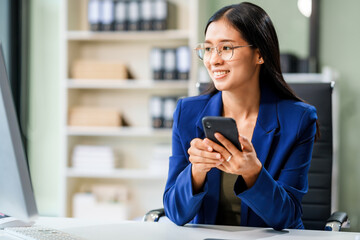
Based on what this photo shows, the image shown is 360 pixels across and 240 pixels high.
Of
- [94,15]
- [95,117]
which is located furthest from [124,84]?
[94,15]

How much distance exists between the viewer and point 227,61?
143 cm

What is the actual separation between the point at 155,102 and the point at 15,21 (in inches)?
62.3

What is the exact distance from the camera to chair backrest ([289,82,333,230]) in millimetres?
1793

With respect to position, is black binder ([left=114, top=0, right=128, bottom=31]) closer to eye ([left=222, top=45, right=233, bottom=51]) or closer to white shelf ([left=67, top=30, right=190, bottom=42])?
white shelf ([left=67, top=30, right=190, bottom=42])

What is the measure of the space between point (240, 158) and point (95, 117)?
277 cm

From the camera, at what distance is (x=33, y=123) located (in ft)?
14.4

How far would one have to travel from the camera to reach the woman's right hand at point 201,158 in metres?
1.19

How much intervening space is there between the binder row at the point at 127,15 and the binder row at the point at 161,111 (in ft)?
1.85

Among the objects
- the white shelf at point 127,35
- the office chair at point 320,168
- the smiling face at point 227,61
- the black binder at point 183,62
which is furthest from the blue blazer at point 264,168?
the white shelf at point 127,35

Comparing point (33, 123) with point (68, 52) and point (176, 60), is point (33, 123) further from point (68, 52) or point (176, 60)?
point (176, 60)

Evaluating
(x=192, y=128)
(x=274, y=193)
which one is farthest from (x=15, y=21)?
(x=274, y=193)

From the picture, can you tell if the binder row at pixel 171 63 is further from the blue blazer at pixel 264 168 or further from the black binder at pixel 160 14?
the blue blazer at pixel 264 168

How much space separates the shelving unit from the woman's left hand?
2608 millimetres

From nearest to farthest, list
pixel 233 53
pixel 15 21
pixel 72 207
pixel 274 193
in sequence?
pixel 274 193 < pixel 233 53 < pixel 72 207 < pixel 15 21
